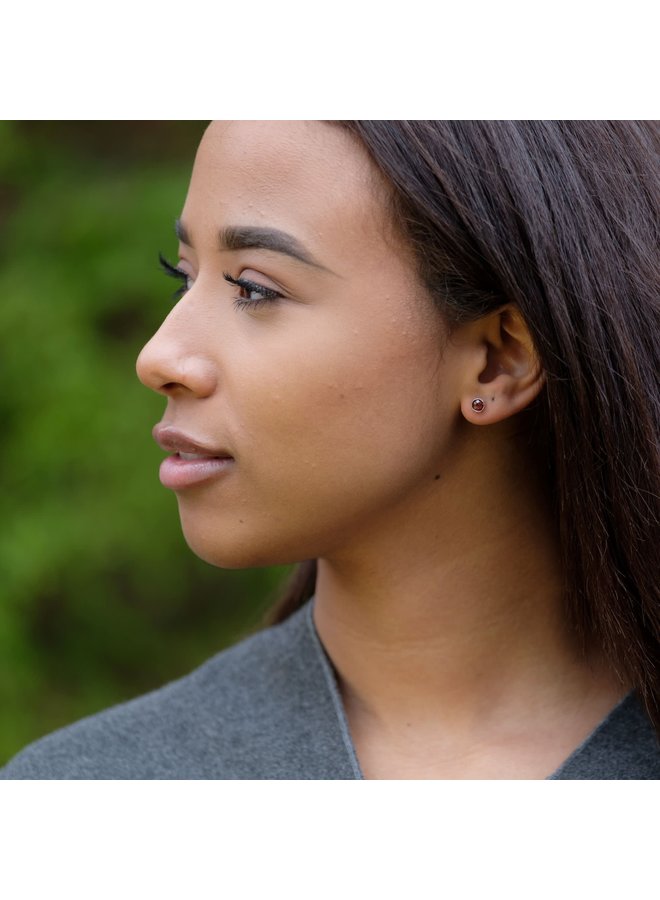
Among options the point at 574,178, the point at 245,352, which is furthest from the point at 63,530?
the point at 574,178

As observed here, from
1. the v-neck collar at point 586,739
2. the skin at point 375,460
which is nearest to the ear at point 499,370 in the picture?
the skin at point 375,460

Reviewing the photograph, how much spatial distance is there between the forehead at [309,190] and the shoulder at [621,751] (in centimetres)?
65

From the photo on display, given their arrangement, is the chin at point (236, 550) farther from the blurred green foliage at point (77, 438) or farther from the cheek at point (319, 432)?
the blurred green foliage at point (77, 438)

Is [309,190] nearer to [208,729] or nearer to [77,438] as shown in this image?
[208,729]

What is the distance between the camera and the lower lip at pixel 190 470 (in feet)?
4.39

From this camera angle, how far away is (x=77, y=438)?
248 cm

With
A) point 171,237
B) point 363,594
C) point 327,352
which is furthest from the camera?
point 171,237

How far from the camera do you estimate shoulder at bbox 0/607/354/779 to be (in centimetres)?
149

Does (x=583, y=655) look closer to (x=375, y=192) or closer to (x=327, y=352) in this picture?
(x=327, y=352)

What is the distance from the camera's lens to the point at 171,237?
2.45m

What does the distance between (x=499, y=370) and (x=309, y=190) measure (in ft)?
1.01

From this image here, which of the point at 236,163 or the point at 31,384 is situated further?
the point at 31,384

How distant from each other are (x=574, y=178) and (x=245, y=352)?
420 mm

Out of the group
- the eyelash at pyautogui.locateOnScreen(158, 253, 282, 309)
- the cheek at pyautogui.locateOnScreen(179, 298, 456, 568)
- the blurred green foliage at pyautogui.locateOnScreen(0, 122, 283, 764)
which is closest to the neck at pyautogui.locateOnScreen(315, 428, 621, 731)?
the cheek at pyautogui.locateOnScreen(179, 298, 456, 568)
